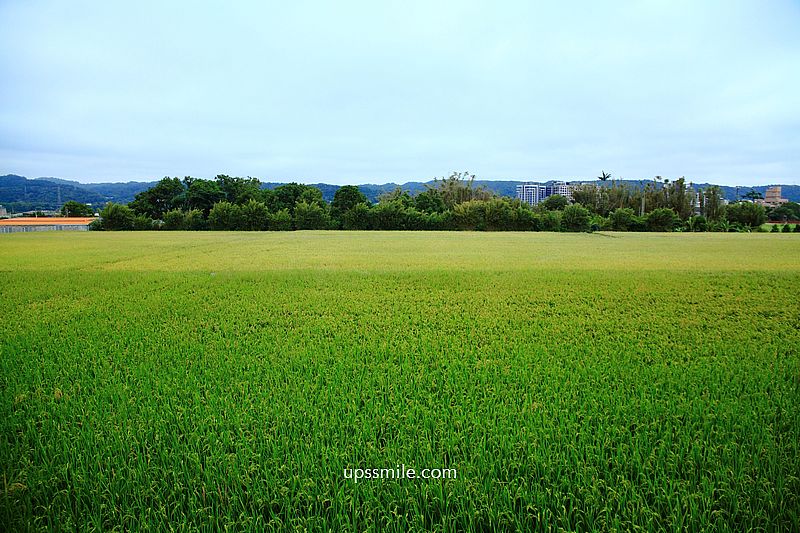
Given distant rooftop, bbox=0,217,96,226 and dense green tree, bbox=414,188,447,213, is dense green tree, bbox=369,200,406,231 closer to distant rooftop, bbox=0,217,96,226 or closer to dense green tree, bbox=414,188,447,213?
dense green tree, bbox=414,188,447,213

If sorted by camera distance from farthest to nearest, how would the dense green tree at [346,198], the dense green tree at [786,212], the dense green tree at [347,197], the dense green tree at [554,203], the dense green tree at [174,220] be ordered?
1. the dense green tree at [347,197]
2. the dense green tree at [346,198]
3. the dense green tree at [554,203]
4. the dense green tree at [174,220]
5. the dense green tree at [786,212]

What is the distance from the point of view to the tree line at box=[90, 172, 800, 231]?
22375 mm

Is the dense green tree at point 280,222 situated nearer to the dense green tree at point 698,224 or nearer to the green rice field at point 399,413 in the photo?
the green rice field at point 399,413

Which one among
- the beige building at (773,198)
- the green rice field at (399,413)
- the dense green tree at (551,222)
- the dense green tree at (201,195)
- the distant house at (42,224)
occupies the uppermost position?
the dense green tree at (201,195)

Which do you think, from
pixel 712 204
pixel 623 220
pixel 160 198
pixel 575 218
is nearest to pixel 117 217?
pixel 160 198

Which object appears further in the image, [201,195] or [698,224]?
[201,195]

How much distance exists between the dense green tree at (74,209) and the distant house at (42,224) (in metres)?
0.16

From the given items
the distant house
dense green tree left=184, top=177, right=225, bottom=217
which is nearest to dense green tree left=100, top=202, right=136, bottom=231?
the distant house

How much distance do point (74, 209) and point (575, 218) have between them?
2164cm

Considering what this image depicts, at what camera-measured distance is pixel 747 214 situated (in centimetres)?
2203

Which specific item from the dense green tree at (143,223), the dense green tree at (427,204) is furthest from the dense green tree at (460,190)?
the dense green tree at (143,223)

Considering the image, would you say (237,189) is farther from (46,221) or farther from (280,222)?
(46,221)

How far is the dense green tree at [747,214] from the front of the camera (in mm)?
21248

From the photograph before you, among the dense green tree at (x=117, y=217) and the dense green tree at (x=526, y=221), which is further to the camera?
the dense green tree at (x=526, y=221)
